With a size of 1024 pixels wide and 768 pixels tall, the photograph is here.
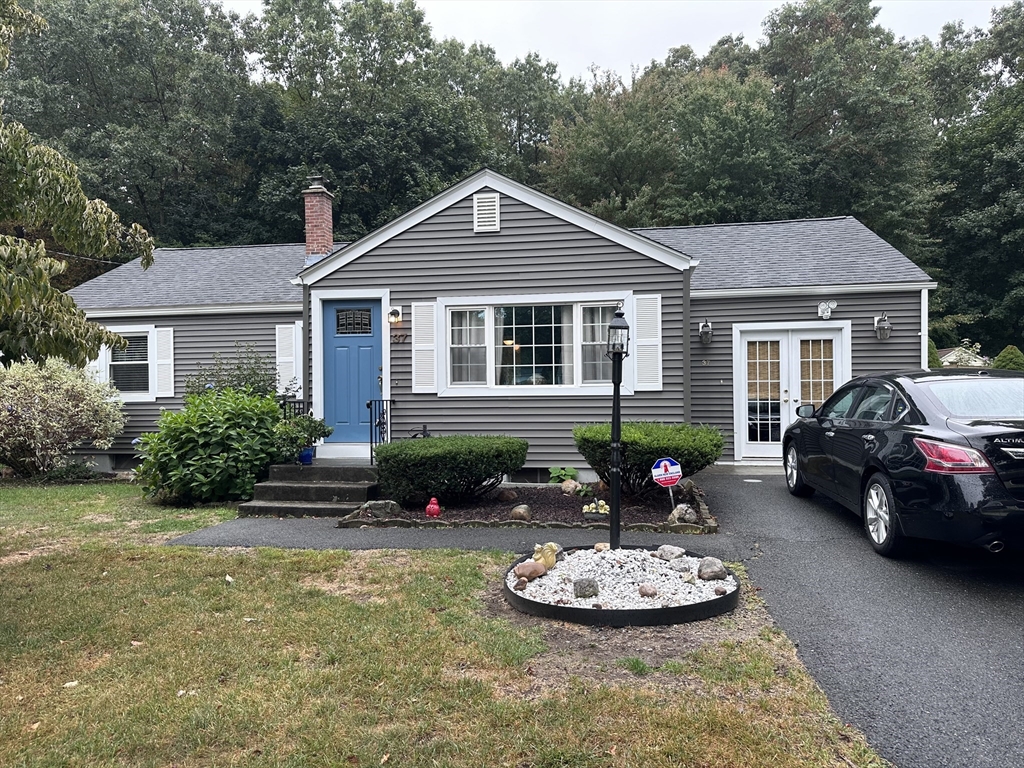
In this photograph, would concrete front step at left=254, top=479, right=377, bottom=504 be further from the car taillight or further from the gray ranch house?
the car taillight

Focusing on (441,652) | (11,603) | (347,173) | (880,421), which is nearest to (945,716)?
(441,652)

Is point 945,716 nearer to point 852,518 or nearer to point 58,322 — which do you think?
point 852,518

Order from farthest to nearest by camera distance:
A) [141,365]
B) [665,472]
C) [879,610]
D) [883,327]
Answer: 1. [141,365]
2. [883,327]
3. [665,472]
4. [879,610]

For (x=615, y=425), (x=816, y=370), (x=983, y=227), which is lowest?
(x=615, y=425)

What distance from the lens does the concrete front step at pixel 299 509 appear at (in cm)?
756

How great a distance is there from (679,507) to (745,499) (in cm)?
151

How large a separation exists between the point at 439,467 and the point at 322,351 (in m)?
3.29

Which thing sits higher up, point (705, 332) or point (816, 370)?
point (705, 332)

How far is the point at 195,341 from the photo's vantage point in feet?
37.9

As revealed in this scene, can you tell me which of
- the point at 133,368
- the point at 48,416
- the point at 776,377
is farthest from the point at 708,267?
the point at 48,416

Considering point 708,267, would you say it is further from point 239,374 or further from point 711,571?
point 239,374

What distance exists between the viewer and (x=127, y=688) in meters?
3.29

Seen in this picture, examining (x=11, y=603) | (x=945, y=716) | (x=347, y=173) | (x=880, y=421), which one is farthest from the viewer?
(x=347, y=173)

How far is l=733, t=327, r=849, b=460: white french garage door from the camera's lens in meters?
10.1
